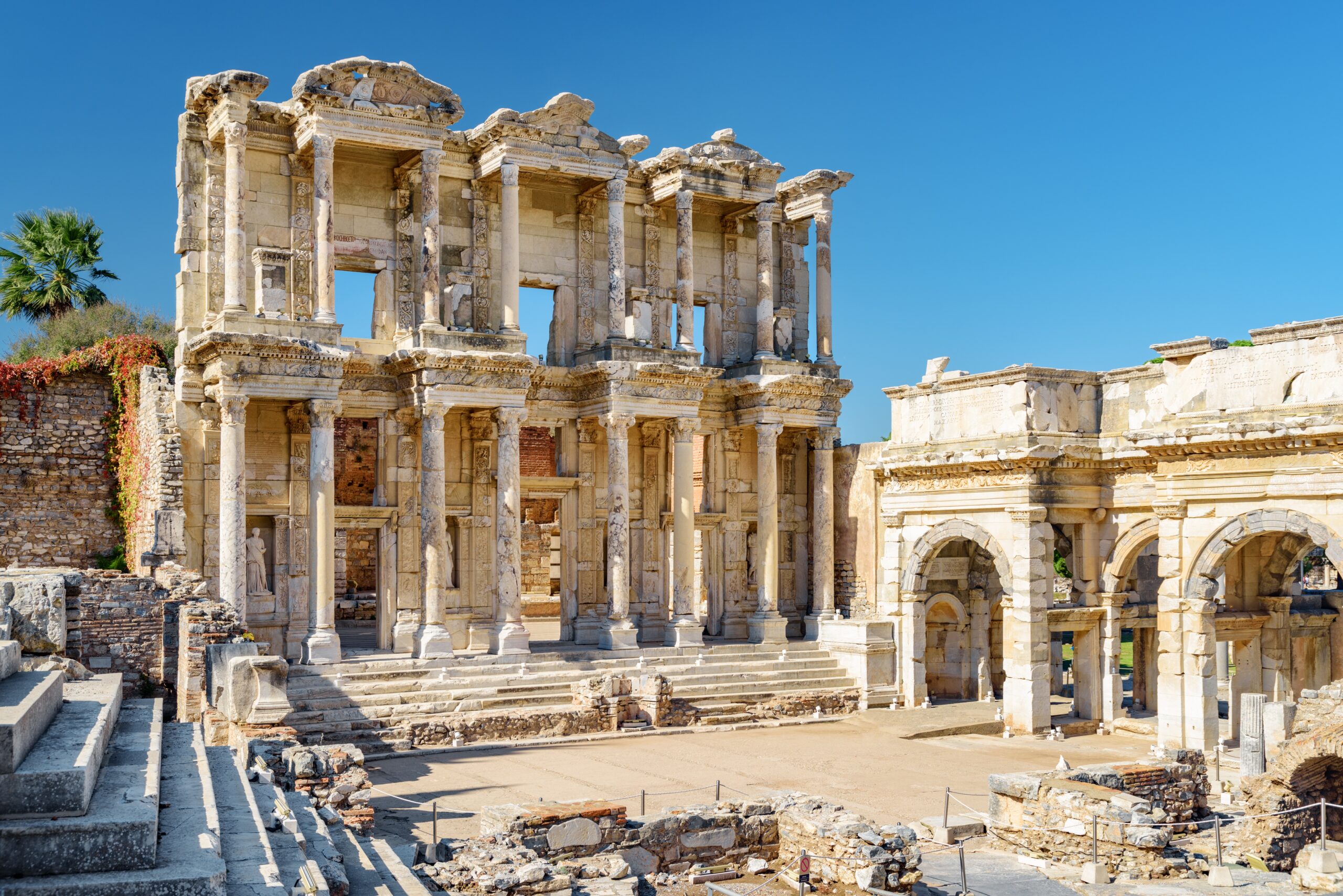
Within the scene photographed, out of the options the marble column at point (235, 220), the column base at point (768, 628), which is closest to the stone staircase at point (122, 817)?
the marble column at point (235, 220)

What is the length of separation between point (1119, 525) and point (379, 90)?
16162 mm

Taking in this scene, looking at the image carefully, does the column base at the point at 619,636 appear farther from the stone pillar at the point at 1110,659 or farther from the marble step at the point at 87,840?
the marble step at the point at 87,840

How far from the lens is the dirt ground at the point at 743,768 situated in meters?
17.0

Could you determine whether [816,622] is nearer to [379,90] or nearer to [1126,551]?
[1126,551]

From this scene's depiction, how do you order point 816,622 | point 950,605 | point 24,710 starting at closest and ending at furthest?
point 24,710
point 950,605
point 816,622

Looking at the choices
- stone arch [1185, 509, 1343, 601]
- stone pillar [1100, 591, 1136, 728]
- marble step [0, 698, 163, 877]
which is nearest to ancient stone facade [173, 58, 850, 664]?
stone pillar [1100, 591, 1136, 728]

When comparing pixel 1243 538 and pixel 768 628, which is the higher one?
pixel 1243 538

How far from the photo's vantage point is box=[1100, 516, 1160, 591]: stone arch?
2350 cm

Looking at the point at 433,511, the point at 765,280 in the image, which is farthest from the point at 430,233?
the point at 765,280

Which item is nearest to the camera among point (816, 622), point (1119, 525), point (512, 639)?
point (1119, 525)

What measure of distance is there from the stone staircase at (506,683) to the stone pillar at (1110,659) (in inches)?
199

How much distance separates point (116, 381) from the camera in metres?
28.0

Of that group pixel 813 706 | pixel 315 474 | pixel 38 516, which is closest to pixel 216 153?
pixel 315 474

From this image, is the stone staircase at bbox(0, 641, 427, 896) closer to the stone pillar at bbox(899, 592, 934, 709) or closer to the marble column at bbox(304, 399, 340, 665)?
the marble column at bbox(304, 399, 340, 665)
